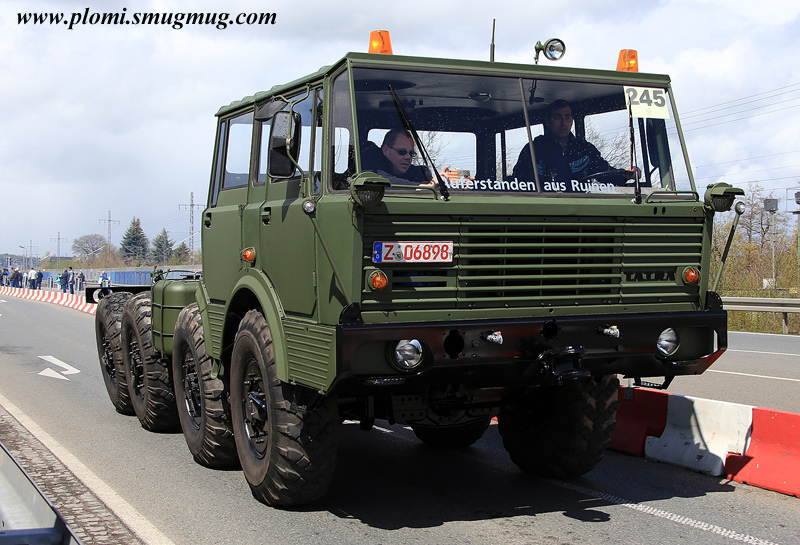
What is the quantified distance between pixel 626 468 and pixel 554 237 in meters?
2.61

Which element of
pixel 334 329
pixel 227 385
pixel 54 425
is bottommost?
pixel 54 425

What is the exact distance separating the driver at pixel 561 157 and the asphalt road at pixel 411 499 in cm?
212

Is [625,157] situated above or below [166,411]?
above

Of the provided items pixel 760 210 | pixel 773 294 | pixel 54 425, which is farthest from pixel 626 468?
pixel 760 210

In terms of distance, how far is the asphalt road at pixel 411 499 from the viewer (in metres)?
5.15

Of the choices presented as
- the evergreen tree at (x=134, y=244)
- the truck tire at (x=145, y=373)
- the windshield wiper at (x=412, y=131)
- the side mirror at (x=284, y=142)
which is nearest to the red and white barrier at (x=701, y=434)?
the windshield wiper at (x=412, y=131)

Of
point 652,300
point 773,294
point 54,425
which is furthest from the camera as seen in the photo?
point 773,294

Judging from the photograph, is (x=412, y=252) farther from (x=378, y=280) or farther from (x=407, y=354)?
(x=407, y=354)

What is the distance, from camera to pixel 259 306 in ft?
19.9

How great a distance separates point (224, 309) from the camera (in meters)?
6.46

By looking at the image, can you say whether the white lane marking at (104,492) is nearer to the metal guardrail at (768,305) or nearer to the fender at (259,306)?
the fender at (259,306)

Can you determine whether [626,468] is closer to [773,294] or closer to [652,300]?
[652,300]

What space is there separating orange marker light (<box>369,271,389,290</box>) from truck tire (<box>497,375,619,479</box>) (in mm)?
1870

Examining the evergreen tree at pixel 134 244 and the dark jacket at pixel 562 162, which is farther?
the evergreen tree at pixel 134 244
